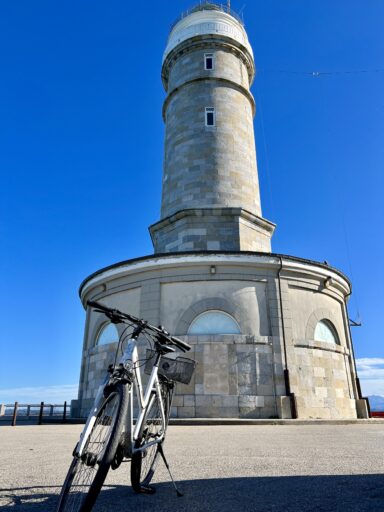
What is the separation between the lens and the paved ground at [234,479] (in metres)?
3.11

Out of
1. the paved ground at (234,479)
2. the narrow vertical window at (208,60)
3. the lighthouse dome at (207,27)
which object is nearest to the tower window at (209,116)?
the narrow vertical window at (208,60)

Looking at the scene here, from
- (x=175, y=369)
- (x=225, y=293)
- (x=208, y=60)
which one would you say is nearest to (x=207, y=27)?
(x=208, y=60)

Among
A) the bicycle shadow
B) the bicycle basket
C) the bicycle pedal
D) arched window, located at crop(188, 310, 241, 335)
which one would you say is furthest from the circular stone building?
the bicycle pedal

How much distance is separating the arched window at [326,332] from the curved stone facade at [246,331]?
0.62 ft

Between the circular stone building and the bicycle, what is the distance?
8592 mm

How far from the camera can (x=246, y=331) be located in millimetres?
12938

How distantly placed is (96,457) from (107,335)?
12442 mm

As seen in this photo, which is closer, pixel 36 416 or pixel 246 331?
pixel 246 331

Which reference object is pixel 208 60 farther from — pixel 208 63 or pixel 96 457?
pixel 96 457

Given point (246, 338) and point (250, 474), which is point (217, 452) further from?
point (246, 338)

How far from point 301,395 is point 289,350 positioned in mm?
1399

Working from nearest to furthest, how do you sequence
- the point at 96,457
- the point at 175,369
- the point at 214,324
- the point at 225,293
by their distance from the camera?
the point at 96,457
the point at 175,369
the point at 214,324
the point at 225,293

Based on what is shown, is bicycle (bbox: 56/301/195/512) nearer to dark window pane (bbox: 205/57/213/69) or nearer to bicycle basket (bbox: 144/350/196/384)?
bicycle basket (bbox: 144/350/196/384)

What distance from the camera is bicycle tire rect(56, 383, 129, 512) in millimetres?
2352
